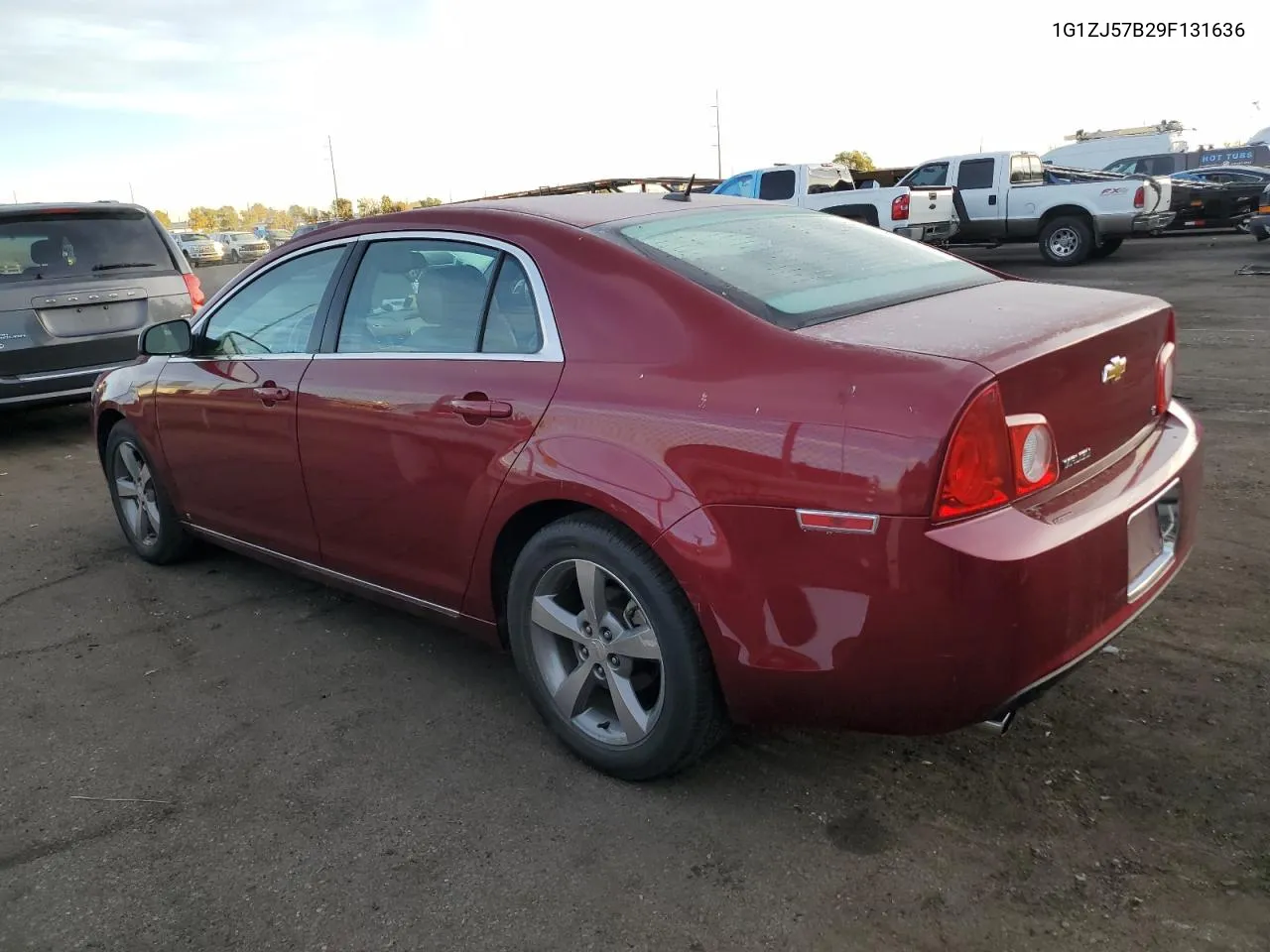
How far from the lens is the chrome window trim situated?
9.56 ft

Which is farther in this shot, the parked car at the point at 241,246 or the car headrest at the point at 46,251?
the parked car at the point at 241,246

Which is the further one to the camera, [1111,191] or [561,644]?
[1111,191]

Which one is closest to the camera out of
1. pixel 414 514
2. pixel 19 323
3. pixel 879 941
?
pixel 879 941

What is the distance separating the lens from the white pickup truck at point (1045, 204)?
55.1ft

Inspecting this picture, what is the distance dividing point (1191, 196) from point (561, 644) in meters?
21.4

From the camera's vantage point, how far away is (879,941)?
2.23 meters

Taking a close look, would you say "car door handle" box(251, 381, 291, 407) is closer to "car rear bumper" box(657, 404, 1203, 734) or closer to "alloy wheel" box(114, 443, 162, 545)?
"alloy wheel" box(114, 443, 162, 545)

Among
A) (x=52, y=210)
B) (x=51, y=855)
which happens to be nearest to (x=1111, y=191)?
(x=52, y=210)

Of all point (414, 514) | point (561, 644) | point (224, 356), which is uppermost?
point (224, 356)

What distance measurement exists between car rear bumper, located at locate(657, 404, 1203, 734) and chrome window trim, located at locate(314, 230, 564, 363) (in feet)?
2.30

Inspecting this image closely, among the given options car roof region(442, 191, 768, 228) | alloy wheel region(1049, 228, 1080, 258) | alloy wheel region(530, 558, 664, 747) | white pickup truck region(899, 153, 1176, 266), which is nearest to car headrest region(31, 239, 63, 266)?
car roof region(442, 191, 768, 228)

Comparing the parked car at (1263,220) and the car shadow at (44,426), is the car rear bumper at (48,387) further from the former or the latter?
the parked car at (1263,220)

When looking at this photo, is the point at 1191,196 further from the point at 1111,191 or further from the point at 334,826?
the point at 334,826

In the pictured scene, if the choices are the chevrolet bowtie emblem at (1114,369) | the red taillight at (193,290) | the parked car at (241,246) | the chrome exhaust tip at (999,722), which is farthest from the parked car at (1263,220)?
the parked car at (241,246)
